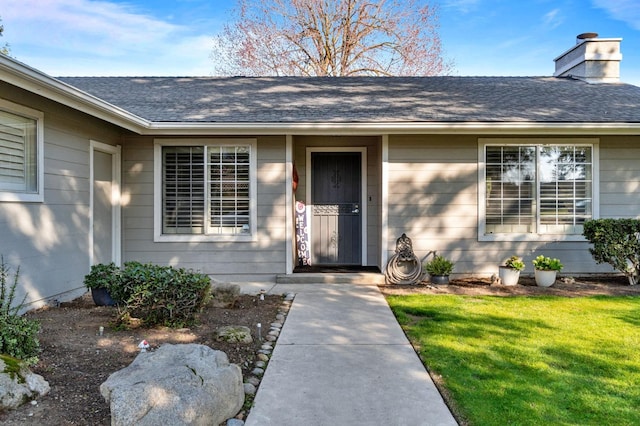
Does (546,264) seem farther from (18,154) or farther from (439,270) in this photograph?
(18,154)

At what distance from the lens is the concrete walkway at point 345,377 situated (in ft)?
8.32

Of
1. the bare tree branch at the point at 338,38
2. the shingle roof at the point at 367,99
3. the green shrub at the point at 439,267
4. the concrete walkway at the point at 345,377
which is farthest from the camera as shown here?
the bare tree branch at the point at 338,38

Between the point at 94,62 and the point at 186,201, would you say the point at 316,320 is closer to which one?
the point at 186,201

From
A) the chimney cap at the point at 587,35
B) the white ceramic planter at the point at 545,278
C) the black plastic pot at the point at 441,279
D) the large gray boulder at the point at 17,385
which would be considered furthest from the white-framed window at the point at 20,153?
the chimney cap at the point at 587,35

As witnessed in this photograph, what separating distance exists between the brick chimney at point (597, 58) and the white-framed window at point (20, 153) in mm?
10369

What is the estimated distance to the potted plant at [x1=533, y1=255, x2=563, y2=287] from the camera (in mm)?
6332

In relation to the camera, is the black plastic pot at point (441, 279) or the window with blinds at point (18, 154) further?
the black plastic pot at point (441, 279)

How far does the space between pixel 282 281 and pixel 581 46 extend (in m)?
8.45

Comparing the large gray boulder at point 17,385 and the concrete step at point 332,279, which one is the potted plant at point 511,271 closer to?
the concrete step at point 332,279

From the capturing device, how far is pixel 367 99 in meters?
7.87

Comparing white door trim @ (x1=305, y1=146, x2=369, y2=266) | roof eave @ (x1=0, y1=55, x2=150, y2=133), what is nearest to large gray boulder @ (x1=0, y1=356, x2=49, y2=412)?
roof eave @ (x1=0, y1=55, x2=150, y2=133)

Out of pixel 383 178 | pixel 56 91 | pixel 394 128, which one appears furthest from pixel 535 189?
pixel 56 91

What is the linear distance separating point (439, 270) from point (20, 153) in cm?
568

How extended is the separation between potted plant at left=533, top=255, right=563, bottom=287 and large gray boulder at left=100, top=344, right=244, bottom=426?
5325mm
